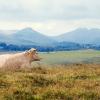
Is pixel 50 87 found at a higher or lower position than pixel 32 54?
lower

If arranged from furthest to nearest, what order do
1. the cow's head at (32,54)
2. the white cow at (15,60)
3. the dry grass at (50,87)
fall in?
1. the cow's head at (32,54)
2. the white cow at (15,60)
3. the dry grass at (50,87)

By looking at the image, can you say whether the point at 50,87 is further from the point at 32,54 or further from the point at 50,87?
the point at 32,54

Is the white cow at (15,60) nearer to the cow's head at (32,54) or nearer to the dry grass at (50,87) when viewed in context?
the cow's head at (32,54)

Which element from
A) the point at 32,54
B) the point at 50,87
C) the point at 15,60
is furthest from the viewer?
A: the point at 32,54

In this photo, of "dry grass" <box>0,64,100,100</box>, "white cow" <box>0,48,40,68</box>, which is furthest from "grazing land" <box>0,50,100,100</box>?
"white cow" <box>0,48,40,68</box>

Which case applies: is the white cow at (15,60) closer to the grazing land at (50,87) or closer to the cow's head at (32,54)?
the cow's head at (32,54)

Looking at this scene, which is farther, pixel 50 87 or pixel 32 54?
pixel 32 54

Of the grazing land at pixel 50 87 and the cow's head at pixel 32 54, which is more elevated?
the cow's head at pixel 32 54

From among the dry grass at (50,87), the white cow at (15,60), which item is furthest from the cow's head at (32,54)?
the dry grass at (50,87)

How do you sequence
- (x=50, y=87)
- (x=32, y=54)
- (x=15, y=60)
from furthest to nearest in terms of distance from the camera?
(x=32, y=54) < (x=15, y=60) < (x=50, y=87)

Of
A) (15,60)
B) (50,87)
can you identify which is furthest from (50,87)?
(15,60)

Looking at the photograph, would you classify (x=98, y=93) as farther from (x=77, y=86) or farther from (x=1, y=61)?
(x=1, y=61)

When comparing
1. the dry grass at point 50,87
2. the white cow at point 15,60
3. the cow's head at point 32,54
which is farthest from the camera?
the cow's head at point 32,54

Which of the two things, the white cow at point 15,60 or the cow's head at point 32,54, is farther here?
the cow's head at point 32,54
